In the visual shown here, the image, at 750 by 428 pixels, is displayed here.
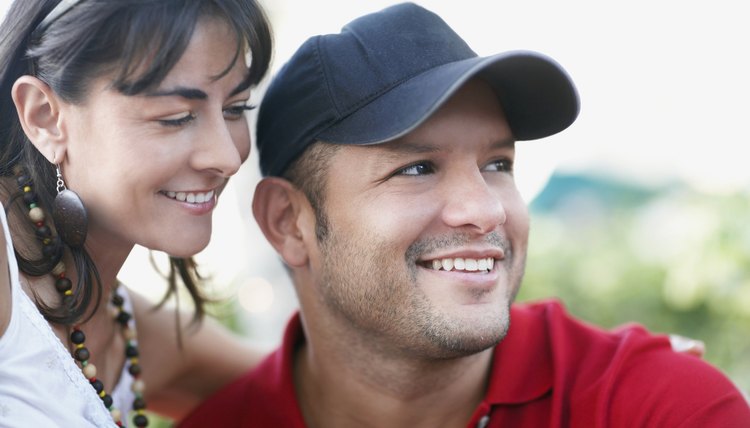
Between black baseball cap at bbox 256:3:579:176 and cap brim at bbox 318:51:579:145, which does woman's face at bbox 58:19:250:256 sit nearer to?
black baseball cap at bbox 256:3:579:176

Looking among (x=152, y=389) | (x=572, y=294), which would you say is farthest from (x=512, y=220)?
(x=572, y=294)

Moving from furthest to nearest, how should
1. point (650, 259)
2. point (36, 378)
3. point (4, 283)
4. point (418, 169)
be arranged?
point (650, 259), point (418, 169), point (36, 378), point (4, 283)

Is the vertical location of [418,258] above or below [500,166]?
below

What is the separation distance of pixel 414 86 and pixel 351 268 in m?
0.52

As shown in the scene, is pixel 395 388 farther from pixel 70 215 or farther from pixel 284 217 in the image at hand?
pixel 70 215

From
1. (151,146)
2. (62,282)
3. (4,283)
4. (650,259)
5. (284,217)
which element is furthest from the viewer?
(650,259)

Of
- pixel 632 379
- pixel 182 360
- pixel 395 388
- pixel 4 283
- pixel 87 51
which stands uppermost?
pixel 87 51

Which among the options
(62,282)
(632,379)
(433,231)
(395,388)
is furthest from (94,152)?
(632,379)

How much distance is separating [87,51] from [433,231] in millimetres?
975

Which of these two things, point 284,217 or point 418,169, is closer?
point 418,169

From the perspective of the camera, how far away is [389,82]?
2.54 meters

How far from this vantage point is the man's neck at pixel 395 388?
2691 mm

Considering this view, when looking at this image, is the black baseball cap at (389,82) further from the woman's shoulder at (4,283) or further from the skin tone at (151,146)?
the woman's shoulder at (4,283)

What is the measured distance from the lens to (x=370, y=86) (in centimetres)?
255
